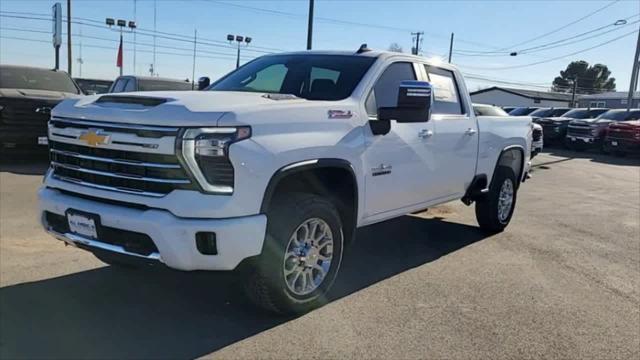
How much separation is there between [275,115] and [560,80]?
12881 centimetres

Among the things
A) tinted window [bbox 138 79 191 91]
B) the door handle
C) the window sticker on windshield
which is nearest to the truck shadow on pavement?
the door handle

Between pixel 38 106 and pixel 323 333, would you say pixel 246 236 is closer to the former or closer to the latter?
pixel 323 333

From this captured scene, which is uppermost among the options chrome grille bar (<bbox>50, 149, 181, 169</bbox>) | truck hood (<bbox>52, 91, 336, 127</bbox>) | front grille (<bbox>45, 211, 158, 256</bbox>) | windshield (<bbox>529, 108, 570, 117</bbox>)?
windshield (<bbox>529, 108, 570, 117</bbox>)

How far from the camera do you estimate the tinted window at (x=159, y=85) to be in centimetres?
1285

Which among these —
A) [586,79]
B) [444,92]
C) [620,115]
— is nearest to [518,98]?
[586,79]

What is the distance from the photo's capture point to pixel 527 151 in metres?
7.69

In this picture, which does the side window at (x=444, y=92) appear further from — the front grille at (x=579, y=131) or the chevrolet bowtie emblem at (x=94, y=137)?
the front grille at (x=579, y=131)

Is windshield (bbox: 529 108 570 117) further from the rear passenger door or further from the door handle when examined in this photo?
the door handle

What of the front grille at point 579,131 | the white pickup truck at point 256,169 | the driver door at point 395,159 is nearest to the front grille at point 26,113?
the white pickup truck at point 256,169

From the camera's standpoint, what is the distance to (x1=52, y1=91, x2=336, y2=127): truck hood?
353 cm

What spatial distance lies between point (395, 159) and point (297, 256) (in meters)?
1.36

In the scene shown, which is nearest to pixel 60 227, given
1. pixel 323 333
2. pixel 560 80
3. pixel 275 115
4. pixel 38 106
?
pixel 275 115

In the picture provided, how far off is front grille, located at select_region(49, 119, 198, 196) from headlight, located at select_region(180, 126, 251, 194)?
0.08 m

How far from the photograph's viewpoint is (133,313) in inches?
163
